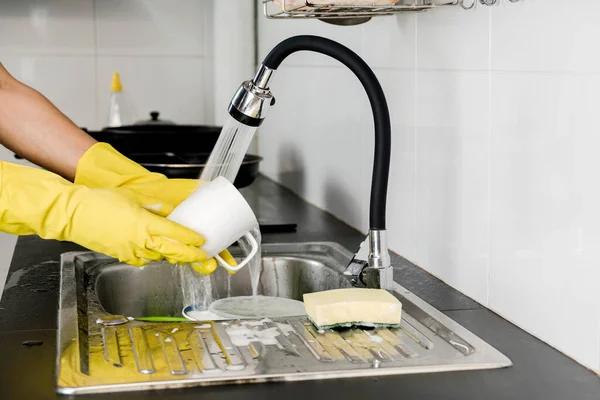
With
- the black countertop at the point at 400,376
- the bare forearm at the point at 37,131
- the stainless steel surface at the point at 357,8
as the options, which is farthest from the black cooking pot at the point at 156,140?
the stainless steel surface at the point at 357,8

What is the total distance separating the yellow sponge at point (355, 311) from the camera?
104 centimetres

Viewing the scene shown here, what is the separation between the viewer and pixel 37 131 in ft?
5.06

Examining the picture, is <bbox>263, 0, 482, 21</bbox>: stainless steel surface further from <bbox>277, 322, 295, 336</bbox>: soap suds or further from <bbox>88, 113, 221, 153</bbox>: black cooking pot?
<bbox>88, 113, 221, 153</bbox>: black cooking pot

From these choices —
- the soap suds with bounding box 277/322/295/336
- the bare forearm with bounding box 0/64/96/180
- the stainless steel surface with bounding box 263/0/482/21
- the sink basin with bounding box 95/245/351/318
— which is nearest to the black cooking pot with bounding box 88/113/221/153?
the bare forearm with bounding box 0/64/96/180

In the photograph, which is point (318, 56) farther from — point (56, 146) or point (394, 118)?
point (56, 146)

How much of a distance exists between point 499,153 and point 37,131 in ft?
2.84

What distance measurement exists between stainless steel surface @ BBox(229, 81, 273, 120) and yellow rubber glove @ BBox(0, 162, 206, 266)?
7.1 inches

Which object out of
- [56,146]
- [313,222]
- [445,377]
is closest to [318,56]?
[313,222]

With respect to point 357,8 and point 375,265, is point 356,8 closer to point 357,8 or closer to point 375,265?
point 357,8

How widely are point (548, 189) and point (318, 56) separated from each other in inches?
41.9

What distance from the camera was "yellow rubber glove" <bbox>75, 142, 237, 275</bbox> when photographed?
1347 mm

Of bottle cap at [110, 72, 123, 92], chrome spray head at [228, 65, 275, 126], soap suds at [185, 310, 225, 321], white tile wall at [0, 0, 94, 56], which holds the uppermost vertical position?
white tile wall at [0, 0, 94, 56]

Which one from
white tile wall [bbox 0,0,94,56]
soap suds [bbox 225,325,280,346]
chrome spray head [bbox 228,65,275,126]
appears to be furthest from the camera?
white tile wall [bbox 0,0,94,56]

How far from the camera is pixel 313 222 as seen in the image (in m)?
1.83
